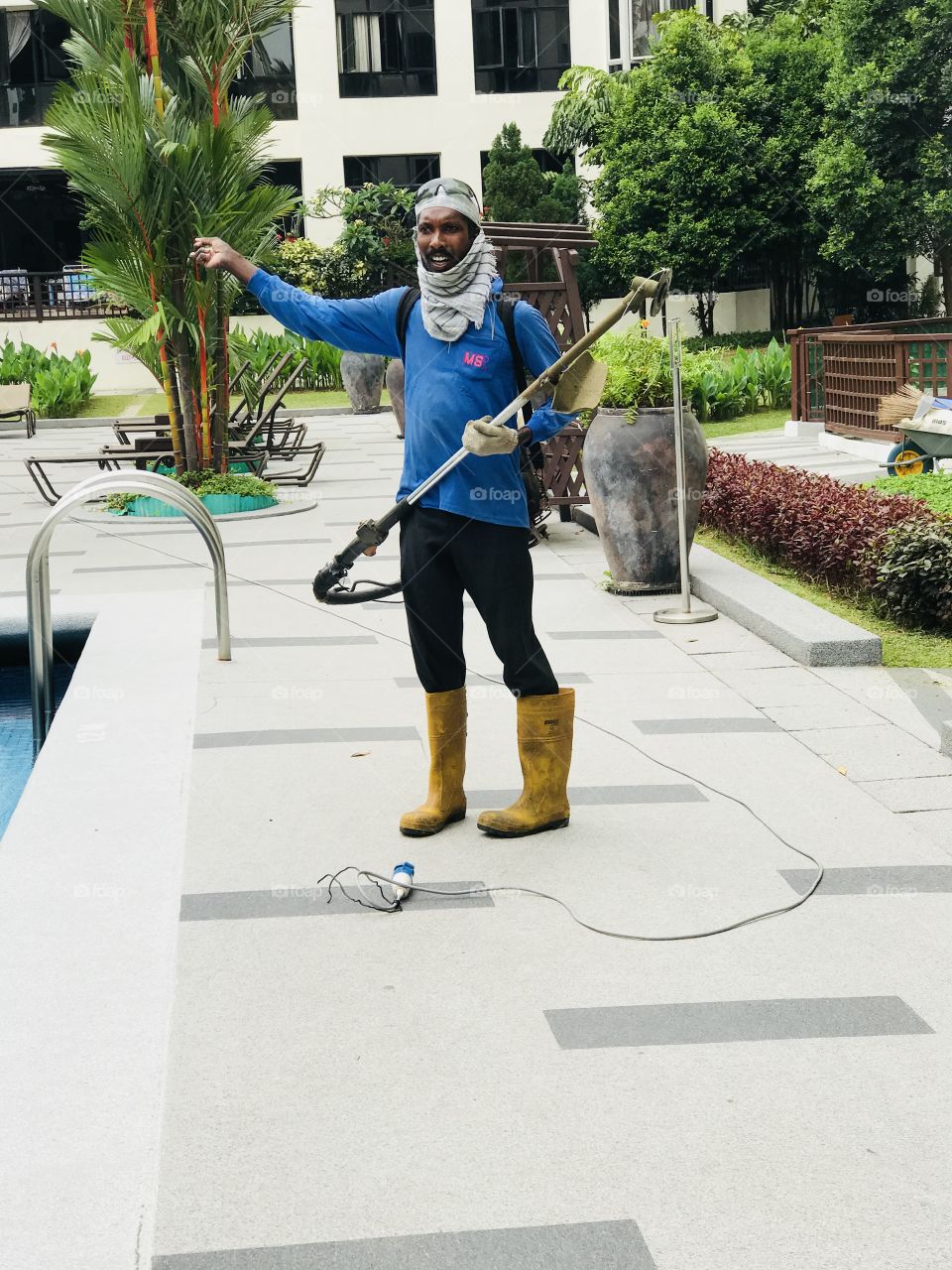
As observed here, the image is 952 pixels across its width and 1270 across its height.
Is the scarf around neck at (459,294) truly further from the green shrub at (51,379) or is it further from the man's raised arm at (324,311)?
the green shrub at (51,379)

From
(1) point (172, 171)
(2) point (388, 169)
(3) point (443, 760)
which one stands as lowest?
(3) point (443, 760)

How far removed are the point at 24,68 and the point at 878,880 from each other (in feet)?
111

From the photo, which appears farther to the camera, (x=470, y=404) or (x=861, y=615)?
(x=861, y=615)

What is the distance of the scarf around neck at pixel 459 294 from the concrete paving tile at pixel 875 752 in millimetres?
2094

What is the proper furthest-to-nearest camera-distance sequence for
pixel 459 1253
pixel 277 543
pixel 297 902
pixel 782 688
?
pixel 277 543 → pixel 782 688 → pixel 297 902 → pixel 459 1253

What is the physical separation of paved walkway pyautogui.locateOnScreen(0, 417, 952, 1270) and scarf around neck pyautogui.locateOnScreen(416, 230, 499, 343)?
1512mm

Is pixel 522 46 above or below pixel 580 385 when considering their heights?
above

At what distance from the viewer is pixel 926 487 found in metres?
9.05

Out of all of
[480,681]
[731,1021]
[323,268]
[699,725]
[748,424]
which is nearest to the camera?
[731,1021]

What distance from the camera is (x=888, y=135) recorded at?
23703 mm

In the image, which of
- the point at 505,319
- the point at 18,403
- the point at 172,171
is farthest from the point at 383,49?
the point at 505,319

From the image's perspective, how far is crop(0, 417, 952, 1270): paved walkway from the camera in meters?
2.59

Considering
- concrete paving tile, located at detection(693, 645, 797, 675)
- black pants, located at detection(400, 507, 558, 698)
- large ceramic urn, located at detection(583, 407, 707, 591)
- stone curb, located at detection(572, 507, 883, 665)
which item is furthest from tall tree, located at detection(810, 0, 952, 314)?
black pants, located at detection(400, 507, 558, 698)

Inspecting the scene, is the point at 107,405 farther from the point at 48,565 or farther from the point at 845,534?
the point at 48,565
